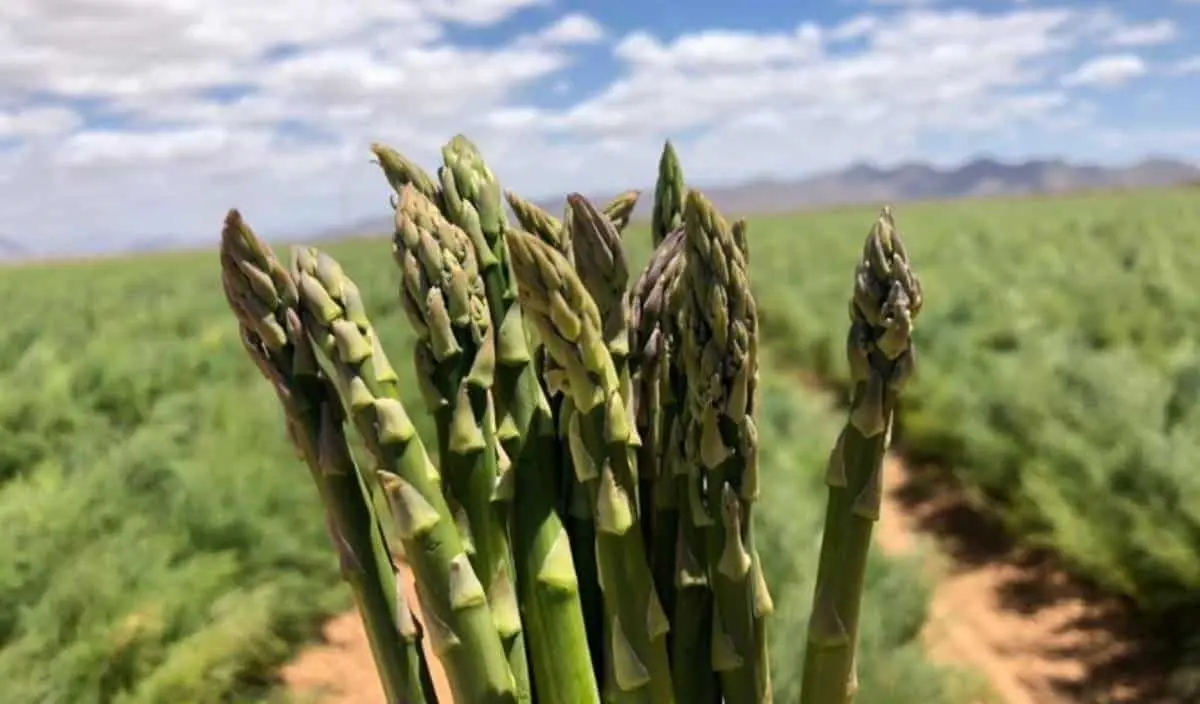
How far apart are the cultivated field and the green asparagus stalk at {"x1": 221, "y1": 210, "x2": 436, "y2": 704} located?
1.66 m

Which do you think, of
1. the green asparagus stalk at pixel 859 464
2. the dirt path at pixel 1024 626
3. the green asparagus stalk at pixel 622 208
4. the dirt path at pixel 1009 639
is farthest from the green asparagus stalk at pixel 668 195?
the dirt path at pixel 1024 626

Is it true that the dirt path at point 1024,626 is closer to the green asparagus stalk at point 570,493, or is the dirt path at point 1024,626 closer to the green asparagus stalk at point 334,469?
the green asparagus stalk at point 570,493

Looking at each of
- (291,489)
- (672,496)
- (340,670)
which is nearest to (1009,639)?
(340,670)

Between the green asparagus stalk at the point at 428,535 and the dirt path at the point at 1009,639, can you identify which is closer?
the green asparagus stalk at the point at 428,535

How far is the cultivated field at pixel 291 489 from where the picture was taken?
10.0 ft

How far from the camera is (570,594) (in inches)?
47.3

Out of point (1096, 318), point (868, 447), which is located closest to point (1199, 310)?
point (1096, 318)

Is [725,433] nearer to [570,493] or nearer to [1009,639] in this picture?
[570,493]

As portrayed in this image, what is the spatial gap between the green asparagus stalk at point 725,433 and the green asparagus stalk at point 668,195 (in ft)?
0.71

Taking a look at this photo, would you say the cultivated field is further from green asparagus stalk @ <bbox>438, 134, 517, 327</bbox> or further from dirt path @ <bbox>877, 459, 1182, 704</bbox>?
green asparagus stalk @ <bbox>438, 134, 517, 327</bbox>

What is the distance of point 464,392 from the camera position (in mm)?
1213

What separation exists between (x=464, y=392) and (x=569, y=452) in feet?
0.48

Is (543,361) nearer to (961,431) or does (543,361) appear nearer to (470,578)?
(470,578)

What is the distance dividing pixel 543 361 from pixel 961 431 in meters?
5.72
